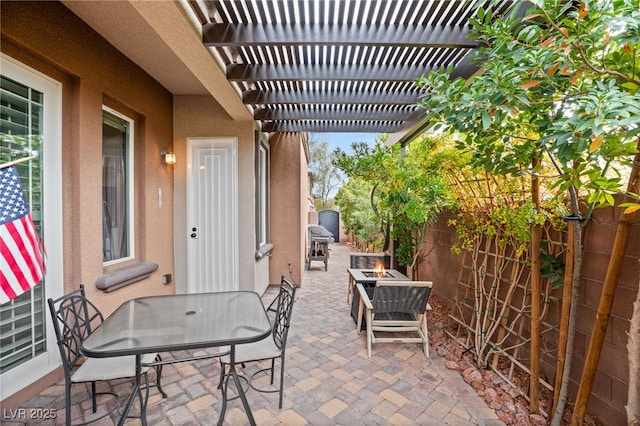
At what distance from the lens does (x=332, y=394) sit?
8.11 ft

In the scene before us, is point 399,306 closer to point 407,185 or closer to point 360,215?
point 407,185

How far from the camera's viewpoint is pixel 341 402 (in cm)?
238

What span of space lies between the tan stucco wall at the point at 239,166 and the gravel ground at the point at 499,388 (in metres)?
2.80

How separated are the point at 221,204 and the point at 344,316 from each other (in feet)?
8.22

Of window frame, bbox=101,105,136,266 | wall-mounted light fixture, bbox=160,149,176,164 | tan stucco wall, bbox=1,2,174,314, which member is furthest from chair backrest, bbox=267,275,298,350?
wall-mounted light fixture, bbox=160,149,176,164

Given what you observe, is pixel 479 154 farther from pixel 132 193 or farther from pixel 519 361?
pixel 132 193

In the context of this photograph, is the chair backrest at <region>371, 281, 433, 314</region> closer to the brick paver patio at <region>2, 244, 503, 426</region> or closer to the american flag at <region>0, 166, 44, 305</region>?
the brick paver patio at <region>2, 244, 503, 426</region>

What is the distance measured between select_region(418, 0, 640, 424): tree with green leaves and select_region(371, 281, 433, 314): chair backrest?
1.32m

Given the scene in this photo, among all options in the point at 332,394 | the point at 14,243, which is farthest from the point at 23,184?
the point at 332,394

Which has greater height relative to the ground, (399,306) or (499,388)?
(399,306)

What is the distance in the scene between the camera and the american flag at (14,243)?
Result: 69.0 inches

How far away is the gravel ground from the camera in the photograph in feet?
7.07

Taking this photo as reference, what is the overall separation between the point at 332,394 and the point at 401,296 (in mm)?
1206

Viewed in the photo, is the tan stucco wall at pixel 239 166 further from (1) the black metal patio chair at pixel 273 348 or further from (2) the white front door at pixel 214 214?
(1) the black metal patio chair at pixel 273 348
